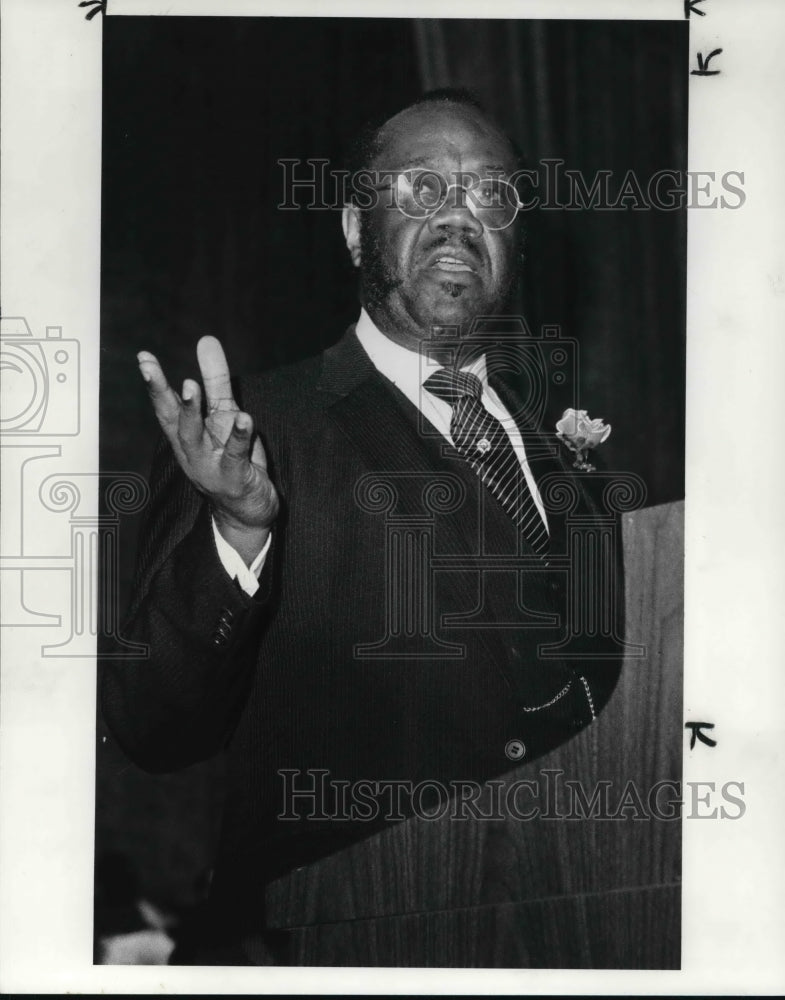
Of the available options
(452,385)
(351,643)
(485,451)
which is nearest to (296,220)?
(452,385)

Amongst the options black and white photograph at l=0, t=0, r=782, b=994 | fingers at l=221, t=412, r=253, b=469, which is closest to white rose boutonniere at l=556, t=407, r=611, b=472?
black and white photograph at l=0, t=0, r=782, b=994

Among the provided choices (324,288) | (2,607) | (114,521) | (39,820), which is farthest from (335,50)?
(39,820)

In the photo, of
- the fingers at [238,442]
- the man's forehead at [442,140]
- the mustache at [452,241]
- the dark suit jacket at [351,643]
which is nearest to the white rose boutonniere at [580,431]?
the dark suit jacket at [351,643]

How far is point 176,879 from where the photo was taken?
2.63 metres

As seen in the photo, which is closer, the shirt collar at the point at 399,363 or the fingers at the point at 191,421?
the fingers at the point at 191,421

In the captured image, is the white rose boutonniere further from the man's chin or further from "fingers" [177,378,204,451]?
"fingers" [177,378,204,451]

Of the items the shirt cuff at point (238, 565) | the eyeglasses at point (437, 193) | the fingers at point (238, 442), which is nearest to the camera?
the fingers at point (238, 442)

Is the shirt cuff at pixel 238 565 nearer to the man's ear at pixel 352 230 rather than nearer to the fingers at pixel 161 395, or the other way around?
the fingers at pixel 161 395

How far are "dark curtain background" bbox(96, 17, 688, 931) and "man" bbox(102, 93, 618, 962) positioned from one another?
2.8 inches

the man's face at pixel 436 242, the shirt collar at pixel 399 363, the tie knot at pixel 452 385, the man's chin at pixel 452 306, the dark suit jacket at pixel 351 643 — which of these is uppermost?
the man's face at pixel 436 242

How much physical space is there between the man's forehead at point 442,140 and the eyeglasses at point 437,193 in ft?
0.09

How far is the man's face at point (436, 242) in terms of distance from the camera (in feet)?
8.66

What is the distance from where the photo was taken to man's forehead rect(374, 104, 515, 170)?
264 centimetres

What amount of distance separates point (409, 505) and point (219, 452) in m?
0.46
